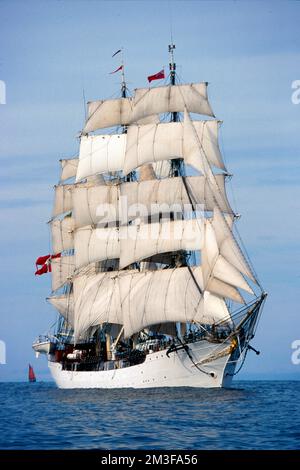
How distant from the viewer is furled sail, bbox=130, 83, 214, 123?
279 ft

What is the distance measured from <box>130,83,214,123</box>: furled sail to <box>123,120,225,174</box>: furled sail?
1.56m

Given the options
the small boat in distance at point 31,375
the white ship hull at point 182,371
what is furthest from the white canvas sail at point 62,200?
the small boat in distance at point 31,375

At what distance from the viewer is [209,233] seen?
2987 inches

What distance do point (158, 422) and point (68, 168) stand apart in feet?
184

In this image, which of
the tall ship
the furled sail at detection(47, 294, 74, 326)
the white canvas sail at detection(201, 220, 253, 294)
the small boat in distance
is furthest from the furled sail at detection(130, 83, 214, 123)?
the small boat in distance

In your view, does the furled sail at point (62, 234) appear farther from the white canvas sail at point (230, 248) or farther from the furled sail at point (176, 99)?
the white canvas sail at point (230, 248)

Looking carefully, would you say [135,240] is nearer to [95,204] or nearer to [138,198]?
[138,198]

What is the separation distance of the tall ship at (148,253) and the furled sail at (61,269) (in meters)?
0.15

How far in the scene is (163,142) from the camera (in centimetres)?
8319

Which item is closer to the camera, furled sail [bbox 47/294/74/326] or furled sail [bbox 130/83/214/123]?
furled sail [bbox 130/83/214/123]

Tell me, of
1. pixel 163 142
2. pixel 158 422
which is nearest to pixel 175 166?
pixel 163 142

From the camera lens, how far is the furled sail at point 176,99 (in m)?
85.0

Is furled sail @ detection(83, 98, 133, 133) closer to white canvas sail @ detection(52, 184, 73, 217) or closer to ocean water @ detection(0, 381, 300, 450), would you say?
white canvas sail @ detection(52, 184, 73, 217)
